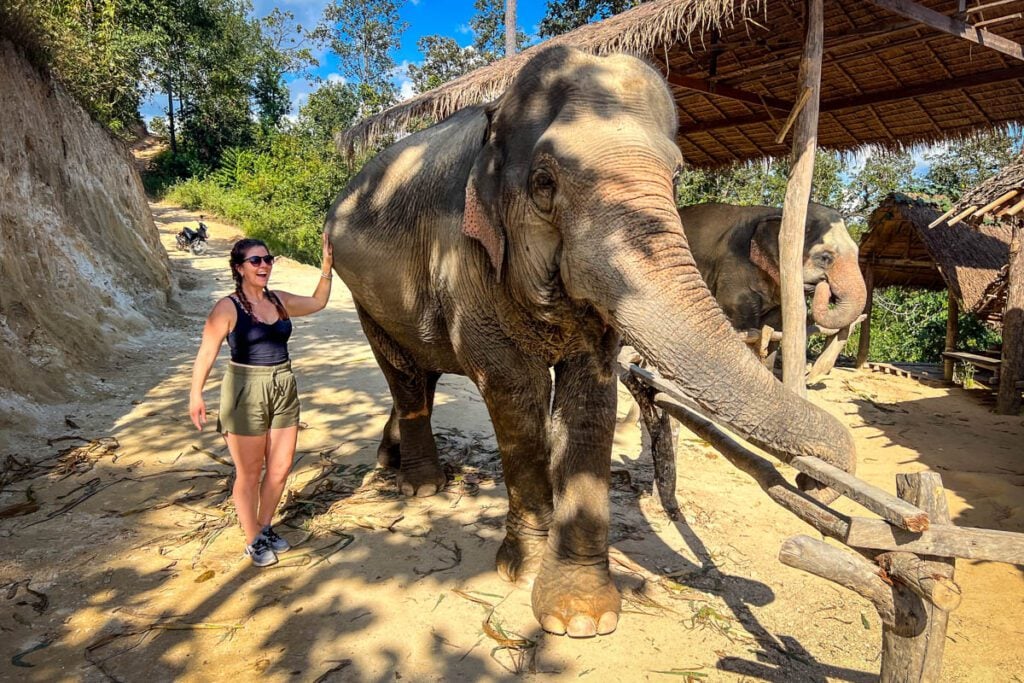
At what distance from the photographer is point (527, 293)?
240cm

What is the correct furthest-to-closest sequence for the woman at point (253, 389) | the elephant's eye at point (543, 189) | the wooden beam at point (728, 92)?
the wooden beam at point (728, 92), the woman at point (253, 389), the elephant's eye at point (543, 189)

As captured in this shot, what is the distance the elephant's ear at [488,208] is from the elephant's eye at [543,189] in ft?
0.79

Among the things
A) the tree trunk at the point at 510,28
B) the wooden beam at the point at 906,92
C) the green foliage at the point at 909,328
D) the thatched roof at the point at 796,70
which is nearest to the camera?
the thatched roof at the point at 796,70

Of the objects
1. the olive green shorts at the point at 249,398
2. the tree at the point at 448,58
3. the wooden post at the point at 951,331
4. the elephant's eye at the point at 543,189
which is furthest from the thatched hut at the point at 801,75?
the tree at the point at 448,58

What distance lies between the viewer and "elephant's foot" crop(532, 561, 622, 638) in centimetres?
266

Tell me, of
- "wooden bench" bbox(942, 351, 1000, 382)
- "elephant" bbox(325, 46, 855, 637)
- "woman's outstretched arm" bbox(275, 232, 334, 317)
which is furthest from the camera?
"wooden bench" bbox(942, 351, 1000, 382)

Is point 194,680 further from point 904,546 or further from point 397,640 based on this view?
point 904,546

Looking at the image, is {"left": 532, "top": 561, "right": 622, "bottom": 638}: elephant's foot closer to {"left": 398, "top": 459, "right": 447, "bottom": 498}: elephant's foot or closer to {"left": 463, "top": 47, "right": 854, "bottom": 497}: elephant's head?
{"left": 463, "top": 47, "right": 854, "bottom": 497}: elephant's head

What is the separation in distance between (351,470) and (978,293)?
7800 millimetres

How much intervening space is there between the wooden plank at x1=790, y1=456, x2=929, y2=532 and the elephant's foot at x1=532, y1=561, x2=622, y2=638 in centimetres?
132

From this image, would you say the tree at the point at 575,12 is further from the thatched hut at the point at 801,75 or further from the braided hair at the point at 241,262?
the braided hair at the point at 241,262

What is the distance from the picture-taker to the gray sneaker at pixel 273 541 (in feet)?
10.7

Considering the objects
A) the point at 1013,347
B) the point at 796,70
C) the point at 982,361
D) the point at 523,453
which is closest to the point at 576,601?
the point at 523,453

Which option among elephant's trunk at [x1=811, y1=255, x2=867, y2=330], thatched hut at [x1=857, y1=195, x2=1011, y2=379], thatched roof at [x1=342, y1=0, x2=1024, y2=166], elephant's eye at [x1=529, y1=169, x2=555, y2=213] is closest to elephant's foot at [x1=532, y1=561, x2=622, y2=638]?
elephant's eye at [x1=529, y1=169, x2=555, y2=213]
